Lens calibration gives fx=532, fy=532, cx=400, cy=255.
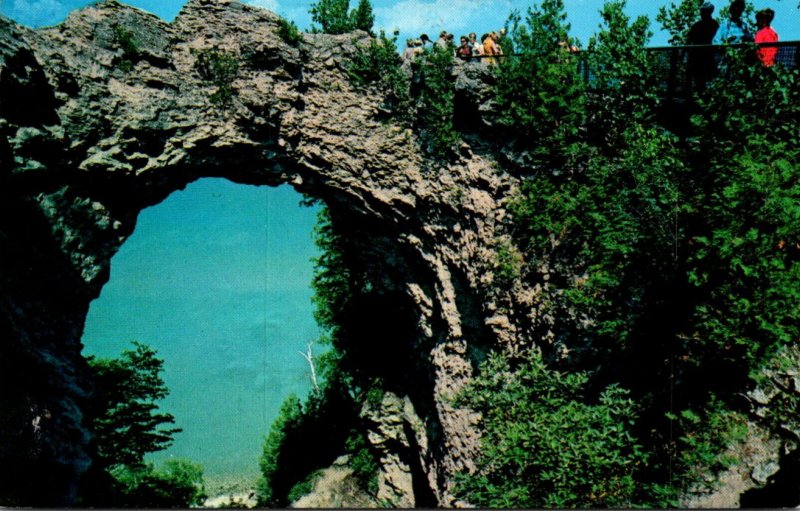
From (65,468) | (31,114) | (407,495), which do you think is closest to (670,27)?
(31,114)

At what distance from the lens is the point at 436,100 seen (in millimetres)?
12414

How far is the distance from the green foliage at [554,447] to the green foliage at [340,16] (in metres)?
10.4

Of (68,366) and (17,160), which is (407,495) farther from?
(17,160)

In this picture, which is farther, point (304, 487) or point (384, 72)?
point (304, 487)

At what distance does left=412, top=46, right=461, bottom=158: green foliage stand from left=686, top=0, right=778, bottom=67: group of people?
4.93 m

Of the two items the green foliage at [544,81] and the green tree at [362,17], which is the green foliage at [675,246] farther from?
the green tree at [362,17]

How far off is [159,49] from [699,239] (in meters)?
11.6

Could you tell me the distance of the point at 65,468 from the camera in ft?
38.9

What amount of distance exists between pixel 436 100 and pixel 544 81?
2541mm

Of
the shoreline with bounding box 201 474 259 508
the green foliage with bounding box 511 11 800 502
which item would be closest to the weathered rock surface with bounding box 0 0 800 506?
the green foliage with bounding box 511 11 800 502

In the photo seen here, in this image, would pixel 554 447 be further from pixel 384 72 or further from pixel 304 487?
pixel 304 487

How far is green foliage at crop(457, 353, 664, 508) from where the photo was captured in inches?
290

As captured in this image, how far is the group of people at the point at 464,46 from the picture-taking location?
12141mm

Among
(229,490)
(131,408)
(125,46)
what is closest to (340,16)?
(125,46)
